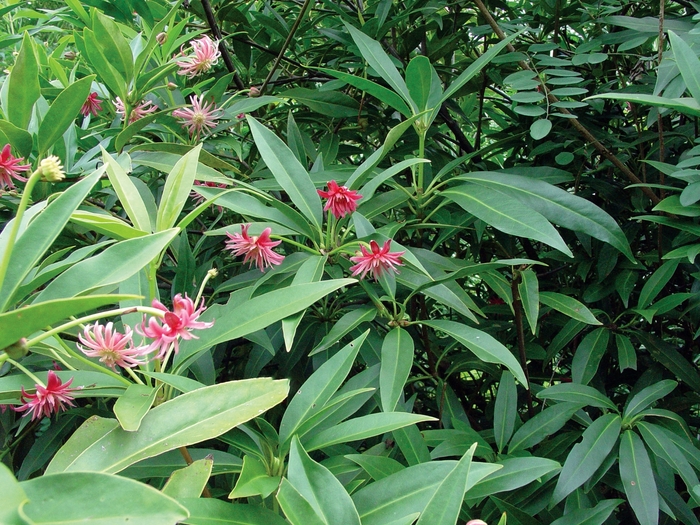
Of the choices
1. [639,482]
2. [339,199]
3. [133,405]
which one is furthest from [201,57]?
[639,482]

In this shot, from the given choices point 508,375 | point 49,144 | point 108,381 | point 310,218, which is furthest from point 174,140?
point 508,375

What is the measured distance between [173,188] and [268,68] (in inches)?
35.9

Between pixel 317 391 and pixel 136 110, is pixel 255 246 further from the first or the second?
pixel 136 110

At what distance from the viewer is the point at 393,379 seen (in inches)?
27.5

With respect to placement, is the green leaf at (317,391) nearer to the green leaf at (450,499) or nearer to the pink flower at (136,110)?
the green leaf at (450,499)

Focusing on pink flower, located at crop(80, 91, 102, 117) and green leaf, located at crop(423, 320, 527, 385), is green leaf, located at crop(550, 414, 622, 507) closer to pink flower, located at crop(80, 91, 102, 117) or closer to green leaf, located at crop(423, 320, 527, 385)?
green leaf, located at crop(423, 320, 527, 385)

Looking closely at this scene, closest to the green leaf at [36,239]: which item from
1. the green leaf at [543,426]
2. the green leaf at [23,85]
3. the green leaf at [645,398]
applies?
the green leaf at [23,85]

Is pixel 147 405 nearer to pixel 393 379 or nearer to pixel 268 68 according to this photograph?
pixel 393 379

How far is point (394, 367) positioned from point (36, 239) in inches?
16.2

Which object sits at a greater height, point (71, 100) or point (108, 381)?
point (71, 100)

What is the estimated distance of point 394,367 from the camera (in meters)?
0.71

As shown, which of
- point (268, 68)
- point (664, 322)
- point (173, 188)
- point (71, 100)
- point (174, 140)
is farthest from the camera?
point (268, 68)

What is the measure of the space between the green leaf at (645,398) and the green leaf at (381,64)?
55cm

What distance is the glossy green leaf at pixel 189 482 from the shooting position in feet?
1.61
